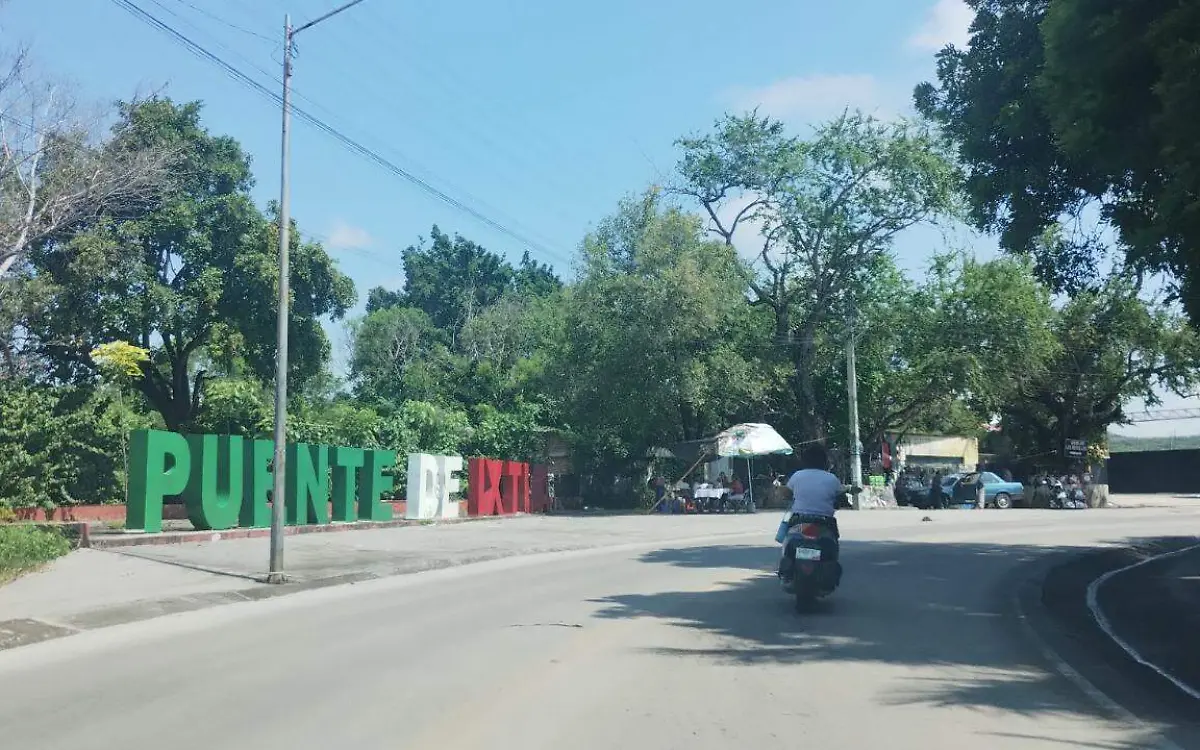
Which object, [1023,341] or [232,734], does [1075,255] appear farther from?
[1023,341]

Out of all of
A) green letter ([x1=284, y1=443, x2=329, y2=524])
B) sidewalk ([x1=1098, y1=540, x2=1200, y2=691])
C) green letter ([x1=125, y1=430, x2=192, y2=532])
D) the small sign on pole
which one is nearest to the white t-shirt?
sidewalk ([x1=1098, y1=540, x2=1200, y2=691])

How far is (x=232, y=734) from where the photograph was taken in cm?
683

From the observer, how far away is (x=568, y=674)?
8648 mm

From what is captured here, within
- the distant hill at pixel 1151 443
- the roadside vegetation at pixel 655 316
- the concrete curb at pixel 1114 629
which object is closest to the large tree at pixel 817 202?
the roadside vegetation at pixel 655 316

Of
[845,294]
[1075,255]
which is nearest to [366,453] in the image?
[1075,255]

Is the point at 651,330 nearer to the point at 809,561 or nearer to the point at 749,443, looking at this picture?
the point at 749,443

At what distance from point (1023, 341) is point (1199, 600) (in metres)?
28.7

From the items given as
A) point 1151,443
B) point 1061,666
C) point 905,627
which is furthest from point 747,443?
point 1151,443

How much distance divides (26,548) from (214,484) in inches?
272

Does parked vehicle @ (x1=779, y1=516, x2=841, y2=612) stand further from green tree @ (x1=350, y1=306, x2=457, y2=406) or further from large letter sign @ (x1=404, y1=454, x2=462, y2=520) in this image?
green tree @ (x1=350, y1=306, x2=457, y2=406)

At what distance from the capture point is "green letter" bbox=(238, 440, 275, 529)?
24234 millimetres

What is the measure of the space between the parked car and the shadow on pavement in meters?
24.0

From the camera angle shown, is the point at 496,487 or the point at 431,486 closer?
the point at 431,486

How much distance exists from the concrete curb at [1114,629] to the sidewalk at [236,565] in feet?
33.2
